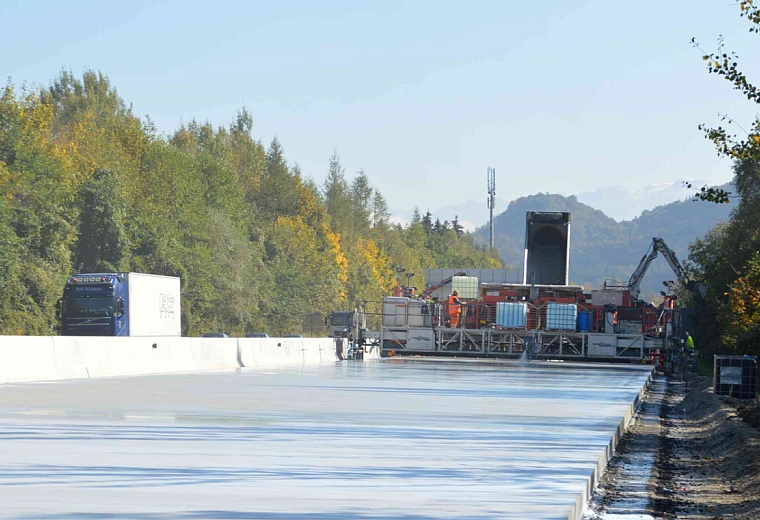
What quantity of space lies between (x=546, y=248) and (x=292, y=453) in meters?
37.9

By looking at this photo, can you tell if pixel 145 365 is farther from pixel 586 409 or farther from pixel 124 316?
pixel 124 316

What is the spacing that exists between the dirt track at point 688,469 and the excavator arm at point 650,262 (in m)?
26.2

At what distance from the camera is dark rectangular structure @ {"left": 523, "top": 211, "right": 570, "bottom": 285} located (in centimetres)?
4709

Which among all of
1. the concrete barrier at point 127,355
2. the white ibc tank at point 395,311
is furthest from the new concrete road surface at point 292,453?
the white ibc tank at point 395,311

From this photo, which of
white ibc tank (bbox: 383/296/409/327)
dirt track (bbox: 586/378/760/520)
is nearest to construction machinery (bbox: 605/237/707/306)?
Result: white ibc tank (bbox: 383/296/409/327)

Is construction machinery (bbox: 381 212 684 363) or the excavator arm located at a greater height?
the excavator arm

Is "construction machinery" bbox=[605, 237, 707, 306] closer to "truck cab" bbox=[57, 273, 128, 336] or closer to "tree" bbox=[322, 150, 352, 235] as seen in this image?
"truck cab" bbox=[57, 273, 128, 336]

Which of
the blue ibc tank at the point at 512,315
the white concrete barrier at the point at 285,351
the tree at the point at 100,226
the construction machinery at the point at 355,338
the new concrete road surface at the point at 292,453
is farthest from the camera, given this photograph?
the tree at the point at 100,226

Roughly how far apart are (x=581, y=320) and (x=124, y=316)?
62.0 ft

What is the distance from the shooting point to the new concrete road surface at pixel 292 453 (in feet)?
24.5

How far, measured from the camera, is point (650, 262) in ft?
178

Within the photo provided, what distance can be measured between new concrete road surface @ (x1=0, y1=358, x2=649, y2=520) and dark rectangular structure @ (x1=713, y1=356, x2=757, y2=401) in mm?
8478

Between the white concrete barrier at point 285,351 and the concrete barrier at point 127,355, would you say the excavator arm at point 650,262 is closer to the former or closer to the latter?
the white concrete barrier at point 285,351

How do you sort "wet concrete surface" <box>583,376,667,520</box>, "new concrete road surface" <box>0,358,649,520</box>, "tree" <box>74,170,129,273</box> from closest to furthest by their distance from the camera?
"new concrete road surface" <box>0,358,649,520</box>, "wet concrete surface" <box>583,376,667,520</box>, "tree" <box>74,170,129,273</box>
